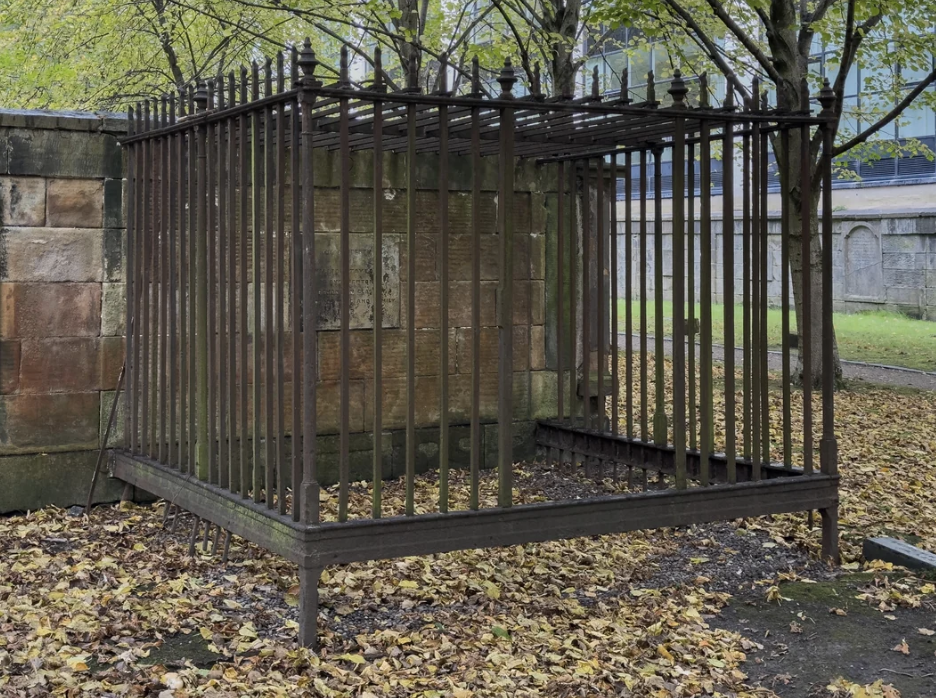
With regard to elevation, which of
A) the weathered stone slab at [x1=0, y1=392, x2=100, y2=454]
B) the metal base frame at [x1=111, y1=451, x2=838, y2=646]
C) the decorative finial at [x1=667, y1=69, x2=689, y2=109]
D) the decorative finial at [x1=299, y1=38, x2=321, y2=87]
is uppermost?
the decorative finial at [x1=667, y1=69, x2=689, y2=109]

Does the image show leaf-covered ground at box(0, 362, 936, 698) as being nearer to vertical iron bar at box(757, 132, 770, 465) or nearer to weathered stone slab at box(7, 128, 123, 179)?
vertical iron bar at box(757, 132, 770, 465)

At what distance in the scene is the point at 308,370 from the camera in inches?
201

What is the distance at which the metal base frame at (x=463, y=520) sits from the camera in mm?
5141

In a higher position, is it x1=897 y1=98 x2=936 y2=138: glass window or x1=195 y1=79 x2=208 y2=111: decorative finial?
x1=897 y1=98 x2=936 y2=138: glass window

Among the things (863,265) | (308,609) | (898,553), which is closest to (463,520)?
(308,609)

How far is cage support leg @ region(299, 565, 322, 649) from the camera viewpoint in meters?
5.06

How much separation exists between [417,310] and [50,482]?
279 centimetres

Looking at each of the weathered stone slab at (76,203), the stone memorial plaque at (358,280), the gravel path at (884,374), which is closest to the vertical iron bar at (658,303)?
the stone memorial plaque at (358,280)

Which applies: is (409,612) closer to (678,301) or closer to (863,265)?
(678,301)

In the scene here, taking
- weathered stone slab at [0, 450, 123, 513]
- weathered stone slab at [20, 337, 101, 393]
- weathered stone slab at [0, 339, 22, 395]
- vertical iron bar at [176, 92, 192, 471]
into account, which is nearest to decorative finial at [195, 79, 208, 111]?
vertical iron bar at [176, 92, 192, 471]

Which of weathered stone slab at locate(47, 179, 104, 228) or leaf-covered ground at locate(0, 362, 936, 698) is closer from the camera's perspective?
leaf-covered ground at locate(0, 362, 936, 698)

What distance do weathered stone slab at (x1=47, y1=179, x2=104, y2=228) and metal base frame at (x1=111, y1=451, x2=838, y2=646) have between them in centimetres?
174

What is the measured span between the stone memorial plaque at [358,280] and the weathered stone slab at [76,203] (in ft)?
4.85

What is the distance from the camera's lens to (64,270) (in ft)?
24.2
